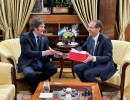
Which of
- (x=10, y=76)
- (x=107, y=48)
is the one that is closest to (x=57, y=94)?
(x=10, y=76)

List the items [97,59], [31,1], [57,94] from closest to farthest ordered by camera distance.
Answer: [57,94]
[97,59]
[31,1]

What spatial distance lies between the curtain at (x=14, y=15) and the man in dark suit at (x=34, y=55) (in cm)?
110

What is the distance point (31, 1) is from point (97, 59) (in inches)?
76.1

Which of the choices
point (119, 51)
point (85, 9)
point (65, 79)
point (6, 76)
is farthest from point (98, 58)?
point (85, 9)

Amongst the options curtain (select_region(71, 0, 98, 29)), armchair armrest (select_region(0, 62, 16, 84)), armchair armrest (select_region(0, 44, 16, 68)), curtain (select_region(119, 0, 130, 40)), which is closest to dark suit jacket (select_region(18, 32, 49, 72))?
armchair armrest (select_region(0, 44, 16, 68))

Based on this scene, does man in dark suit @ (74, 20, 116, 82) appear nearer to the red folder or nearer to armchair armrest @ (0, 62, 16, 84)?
the red folder

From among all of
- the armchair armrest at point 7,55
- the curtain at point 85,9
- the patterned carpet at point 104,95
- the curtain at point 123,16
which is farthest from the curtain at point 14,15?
the curtain at point 123,16

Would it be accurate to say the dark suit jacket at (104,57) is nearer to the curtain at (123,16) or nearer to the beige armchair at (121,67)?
the beige armchair at (121,67)

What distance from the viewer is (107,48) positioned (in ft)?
9.84

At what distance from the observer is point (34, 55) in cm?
313

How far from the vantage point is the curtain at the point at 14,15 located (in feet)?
13.7

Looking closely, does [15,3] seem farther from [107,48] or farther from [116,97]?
[116,97]

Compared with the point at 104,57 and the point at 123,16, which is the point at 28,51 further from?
the point at 123,16

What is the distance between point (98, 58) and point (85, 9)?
1.54 m
